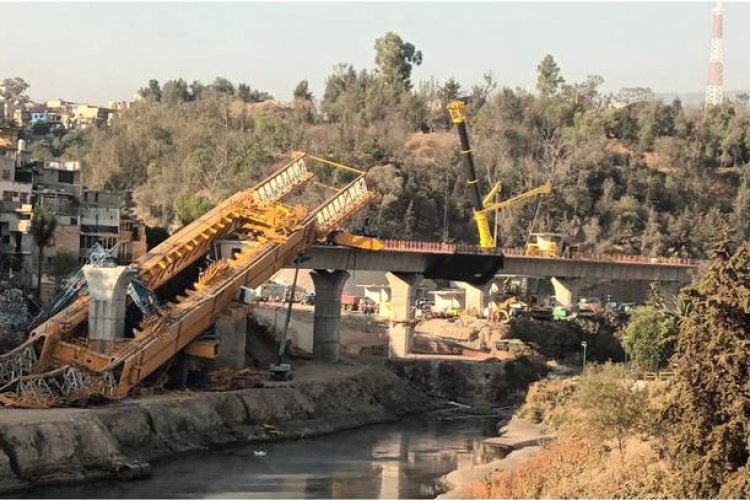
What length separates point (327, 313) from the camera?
300 feet

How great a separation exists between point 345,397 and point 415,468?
17842 mm

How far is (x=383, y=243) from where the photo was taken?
9231 cm

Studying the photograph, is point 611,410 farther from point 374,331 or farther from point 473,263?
point 374,331

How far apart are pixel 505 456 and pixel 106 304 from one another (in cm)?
2350

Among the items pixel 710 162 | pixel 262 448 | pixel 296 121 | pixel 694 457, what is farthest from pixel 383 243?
pixel 710 162

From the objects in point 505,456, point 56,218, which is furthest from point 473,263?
point 505,456

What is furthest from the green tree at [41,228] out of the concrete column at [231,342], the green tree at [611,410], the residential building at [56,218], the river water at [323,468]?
the green tree at [611,410]

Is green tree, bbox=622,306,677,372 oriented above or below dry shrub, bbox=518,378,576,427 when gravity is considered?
above

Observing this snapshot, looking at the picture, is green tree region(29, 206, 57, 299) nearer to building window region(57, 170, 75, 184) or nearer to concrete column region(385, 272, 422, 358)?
building window region(57, 170, 75, 184)

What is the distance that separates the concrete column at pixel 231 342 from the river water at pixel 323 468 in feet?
33.3

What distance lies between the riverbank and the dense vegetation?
56521 mm

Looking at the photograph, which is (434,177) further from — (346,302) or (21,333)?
(21,333)

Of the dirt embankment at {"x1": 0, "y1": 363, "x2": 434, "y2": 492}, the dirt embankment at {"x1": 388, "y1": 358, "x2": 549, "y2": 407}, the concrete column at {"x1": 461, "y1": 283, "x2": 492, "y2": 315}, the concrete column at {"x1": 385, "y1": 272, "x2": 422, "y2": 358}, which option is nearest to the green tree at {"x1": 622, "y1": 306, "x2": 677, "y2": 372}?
the dirt embankment at {"x1": 388, "y1": 358, "x2": 549, "y2": 407}

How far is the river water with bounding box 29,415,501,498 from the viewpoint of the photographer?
5362 cm
